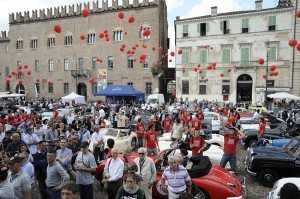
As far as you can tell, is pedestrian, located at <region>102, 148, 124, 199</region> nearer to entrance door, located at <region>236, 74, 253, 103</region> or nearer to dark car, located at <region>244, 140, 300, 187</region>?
dark car, located at <region>244, 140, 300, 187</region>

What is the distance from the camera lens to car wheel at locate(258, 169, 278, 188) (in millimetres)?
9109

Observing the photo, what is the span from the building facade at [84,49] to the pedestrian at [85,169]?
32995 millimetres

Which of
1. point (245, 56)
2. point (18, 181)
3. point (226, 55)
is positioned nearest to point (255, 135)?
point (18, 181)

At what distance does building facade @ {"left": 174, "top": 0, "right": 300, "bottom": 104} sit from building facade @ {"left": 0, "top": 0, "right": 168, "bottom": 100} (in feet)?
12.3

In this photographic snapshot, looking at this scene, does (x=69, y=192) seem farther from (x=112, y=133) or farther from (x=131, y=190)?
(x=112, y=133)

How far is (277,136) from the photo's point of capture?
539 inches

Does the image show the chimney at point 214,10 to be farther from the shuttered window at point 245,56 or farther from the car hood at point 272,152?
the car hood at point 272,152

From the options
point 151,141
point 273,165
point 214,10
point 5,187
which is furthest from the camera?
point 214,10

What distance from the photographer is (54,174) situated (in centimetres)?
584

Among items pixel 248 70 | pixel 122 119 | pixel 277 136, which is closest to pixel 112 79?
pixel 248 70

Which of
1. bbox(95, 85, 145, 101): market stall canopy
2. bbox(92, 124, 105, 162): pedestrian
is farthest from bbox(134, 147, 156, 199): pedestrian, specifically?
bbox(95, 85, 145, 101): market stall canopy

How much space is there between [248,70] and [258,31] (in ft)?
15.5

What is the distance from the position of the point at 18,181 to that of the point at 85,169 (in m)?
1.78

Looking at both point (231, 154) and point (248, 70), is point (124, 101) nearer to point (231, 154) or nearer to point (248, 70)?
point (248, 70)
